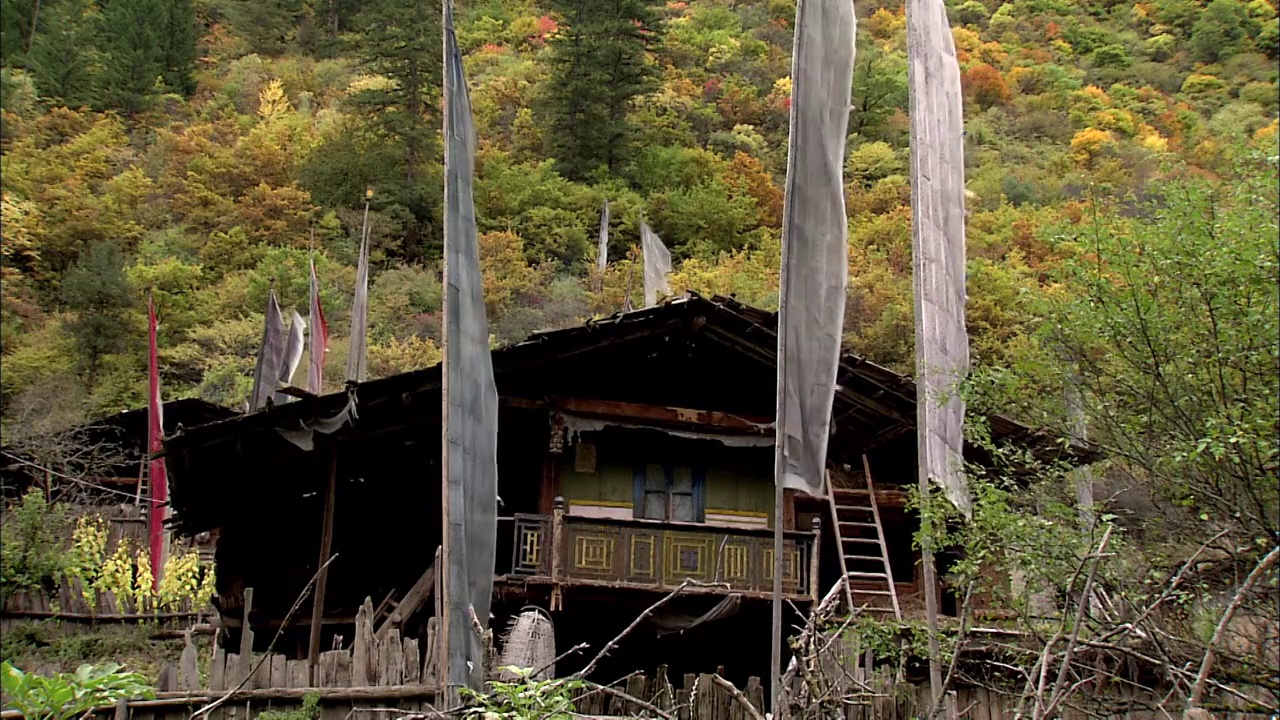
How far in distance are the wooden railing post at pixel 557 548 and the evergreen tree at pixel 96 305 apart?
25.3 metres

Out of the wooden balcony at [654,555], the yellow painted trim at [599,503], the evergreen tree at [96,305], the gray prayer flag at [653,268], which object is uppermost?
the evergreen tree at [96,305]

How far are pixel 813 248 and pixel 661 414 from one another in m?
5.99

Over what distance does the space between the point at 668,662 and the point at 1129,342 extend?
31.5 ft

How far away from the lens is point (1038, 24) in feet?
269

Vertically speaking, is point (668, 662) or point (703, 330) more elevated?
point (703, 330)

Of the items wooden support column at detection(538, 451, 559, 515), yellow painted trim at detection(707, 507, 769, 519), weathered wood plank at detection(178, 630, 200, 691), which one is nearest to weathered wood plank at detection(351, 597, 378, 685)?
weathered wood plank at detection(178, 630, 200, 691)

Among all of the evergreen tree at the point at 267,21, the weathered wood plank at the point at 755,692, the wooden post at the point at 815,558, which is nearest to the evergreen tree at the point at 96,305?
the wooden post at the point at 815,558

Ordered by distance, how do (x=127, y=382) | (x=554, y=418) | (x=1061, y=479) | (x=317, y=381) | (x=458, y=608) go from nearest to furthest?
(x=458, y=608), (x=1061, y=479), (x=554, y=418), (x=317, y=381), (x=127, y=382)

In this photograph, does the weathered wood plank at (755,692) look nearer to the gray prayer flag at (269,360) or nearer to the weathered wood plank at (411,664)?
the weathered wood plank at (411,664)

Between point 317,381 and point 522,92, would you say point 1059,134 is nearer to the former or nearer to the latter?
point 522,92

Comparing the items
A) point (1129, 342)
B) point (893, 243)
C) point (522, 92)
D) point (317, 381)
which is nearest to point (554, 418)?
point (317, 381)

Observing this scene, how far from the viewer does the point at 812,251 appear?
11188 millimetres

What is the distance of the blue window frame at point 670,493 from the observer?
17297 mm

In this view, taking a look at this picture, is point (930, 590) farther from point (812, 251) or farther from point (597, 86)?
point (597, 86)
